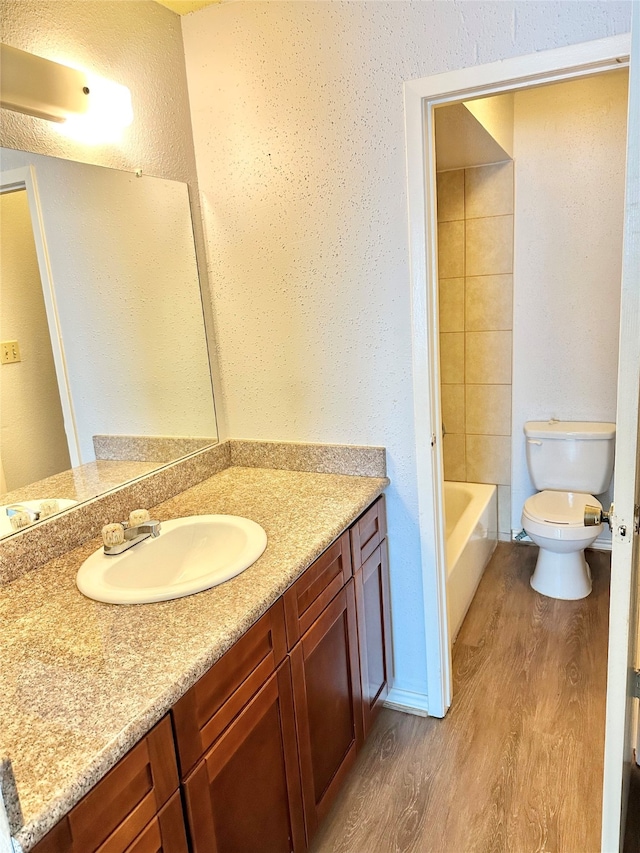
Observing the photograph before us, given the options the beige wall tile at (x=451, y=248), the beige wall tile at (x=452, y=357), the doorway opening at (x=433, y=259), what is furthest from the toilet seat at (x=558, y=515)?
the beige wall tile at (x=451, y=248)

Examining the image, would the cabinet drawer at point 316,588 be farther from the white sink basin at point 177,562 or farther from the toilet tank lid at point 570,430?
the toilet tank lid at point 570,430

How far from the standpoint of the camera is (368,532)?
6.14 feet

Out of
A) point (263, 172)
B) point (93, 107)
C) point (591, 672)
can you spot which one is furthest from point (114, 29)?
point (591, 672)

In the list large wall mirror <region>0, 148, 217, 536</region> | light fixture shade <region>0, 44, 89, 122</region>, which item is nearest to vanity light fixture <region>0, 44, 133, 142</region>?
light fixture shade <region>0, 44, 89, 122</region>

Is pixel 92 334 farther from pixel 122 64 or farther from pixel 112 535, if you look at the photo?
pixel 122 64

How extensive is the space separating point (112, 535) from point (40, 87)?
1089 millimetres

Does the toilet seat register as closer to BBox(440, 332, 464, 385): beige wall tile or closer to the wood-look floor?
the wood-look floor

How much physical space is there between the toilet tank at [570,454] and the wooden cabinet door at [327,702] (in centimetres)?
175

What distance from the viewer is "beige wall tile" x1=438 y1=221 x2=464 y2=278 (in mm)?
3252

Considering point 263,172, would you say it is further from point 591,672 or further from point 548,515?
point 591,672

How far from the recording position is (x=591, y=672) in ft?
7.48

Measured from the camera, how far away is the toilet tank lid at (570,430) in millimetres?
2963

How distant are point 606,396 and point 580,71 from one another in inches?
73.4

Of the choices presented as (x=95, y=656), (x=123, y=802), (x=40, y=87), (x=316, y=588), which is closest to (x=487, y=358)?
(x=316, y=588)
